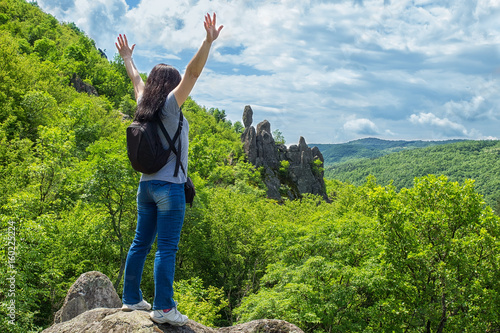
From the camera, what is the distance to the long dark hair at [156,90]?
142 inches

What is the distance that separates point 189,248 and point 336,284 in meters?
11.9

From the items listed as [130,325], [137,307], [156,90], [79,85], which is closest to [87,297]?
[137,307]

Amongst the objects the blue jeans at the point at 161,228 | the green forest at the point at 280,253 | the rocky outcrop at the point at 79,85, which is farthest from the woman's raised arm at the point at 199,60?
the rocky outcrop at the point at 79,85

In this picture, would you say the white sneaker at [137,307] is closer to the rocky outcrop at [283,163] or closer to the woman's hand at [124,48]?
the woman's hand at [124,48]

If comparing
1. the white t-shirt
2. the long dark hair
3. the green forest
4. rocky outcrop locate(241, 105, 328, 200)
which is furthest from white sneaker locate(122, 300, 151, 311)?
rocky outcrop locate(241, 105, 328, 200)

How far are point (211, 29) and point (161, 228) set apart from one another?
205cm

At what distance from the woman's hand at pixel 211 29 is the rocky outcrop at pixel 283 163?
5416cm

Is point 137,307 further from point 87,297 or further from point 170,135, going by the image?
point 87,297

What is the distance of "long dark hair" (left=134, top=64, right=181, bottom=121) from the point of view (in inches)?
142

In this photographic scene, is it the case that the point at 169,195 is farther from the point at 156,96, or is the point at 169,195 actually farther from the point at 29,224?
the point at 29,224

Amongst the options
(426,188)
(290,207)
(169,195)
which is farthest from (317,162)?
(169,195)

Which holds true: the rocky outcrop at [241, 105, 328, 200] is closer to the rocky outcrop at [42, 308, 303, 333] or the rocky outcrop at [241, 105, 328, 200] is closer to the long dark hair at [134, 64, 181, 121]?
the rocky outcrop at [42, 308, 303, 333]

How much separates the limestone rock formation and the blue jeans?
431 cm

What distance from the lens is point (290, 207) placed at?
130 ft
